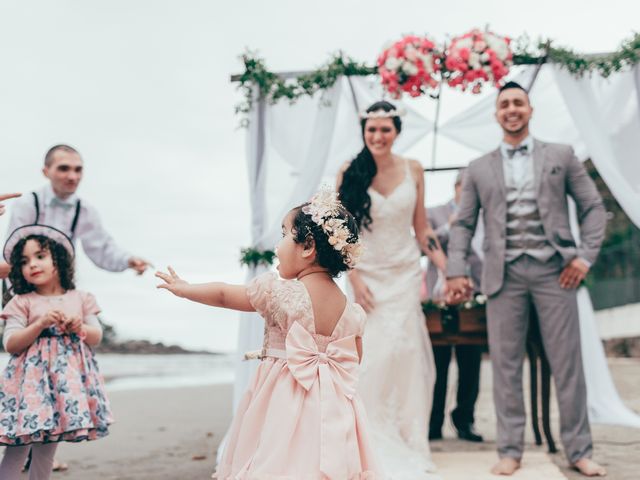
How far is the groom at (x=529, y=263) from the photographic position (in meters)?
4.80

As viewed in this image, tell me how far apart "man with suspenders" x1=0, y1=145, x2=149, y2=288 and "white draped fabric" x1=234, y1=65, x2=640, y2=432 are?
1042 mm

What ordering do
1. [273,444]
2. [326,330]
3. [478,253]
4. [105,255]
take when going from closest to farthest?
[273,444] → [326,330] → [105,255] → [478,253]

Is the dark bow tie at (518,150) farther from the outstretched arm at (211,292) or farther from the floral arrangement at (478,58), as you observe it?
the outstretched arm at (211,292)

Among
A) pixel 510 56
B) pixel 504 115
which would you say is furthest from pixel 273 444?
pixel 510 56

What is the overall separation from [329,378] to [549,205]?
2.45m

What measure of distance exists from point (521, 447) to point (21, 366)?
306 centimetres

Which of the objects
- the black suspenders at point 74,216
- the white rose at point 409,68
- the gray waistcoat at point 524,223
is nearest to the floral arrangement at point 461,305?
the gray waistcoat at point 524,223

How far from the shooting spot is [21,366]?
3684 mm

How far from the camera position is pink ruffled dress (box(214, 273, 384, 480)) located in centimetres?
285

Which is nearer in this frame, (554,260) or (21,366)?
(21,366)

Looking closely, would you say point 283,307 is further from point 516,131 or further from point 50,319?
point 516,131

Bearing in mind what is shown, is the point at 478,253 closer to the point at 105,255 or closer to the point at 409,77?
the point at 409,77

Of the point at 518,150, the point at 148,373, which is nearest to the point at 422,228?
the point at 518,150

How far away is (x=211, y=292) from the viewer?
2.99 meters
